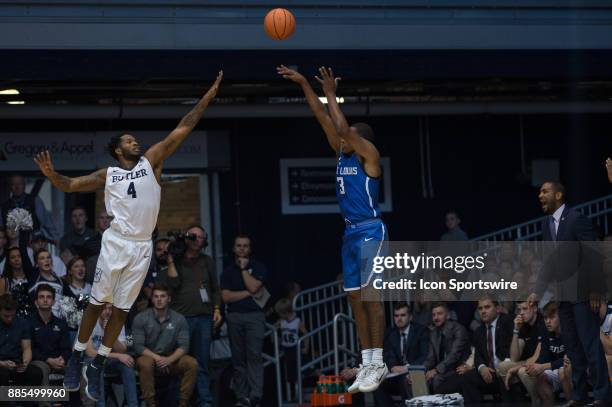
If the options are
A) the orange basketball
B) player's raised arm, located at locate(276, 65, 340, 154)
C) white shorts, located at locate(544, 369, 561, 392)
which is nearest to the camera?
player's raised arm, located at locate(276, 65, 340, 154)

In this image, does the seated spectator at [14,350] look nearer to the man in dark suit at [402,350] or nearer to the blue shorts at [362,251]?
the man in dark suit at [402,350]

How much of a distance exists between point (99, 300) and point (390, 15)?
22.2 feet

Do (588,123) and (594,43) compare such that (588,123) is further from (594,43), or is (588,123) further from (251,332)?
(251,332)

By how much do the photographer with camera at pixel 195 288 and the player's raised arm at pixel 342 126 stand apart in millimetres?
4521

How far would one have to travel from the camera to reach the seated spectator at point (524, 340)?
15297mm

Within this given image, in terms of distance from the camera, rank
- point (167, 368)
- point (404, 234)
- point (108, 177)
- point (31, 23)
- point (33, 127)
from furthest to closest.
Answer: point (404, 234) → point (33, 127) → point (31, 23) → point (167, 368) → point (108, 177)

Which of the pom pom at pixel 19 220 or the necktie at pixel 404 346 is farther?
the pom pom at pixel 19 220

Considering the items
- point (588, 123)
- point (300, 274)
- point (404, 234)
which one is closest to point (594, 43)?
point (588, 123)

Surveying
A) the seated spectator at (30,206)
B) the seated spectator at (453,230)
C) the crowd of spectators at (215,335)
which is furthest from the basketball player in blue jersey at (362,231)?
the seated spectator at (30,206)

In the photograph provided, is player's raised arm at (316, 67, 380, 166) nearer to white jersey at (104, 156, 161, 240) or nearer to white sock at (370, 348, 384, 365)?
white sock at (370, 348, 384, 365)

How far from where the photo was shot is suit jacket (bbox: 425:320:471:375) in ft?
51.5

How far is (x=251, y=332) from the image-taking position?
16500 millimetres

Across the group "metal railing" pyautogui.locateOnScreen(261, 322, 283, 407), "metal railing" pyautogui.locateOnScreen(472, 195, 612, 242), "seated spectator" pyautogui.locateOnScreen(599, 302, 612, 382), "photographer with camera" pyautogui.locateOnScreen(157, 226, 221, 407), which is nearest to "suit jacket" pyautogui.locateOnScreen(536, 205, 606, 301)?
"seated spectator" pyautogui.locateOnScreen(599, 302, 612, 382)

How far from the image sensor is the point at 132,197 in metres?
12.5
